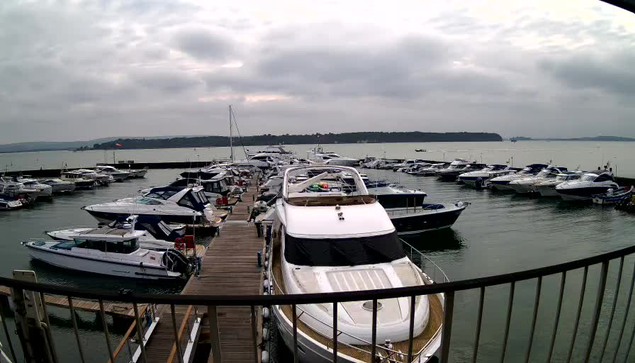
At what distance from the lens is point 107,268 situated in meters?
14.6

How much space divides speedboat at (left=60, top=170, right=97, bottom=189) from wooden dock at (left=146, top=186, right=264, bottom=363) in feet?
119

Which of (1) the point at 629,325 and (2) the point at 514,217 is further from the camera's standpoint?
(2) the point at 514,217

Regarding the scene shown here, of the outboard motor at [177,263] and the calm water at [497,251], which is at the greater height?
the outboard motor at [177,263]

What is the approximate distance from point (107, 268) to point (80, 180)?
126 ft

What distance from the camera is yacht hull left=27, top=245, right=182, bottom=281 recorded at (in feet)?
47.0

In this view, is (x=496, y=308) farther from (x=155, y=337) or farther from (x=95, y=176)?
(x=95, y=176)

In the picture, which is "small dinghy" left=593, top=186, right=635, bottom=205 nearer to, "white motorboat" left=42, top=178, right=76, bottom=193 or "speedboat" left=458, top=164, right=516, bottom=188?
"speedboat" left=458, top=164, right=516, bottom=188

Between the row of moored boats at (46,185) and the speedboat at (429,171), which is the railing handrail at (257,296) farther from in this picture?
the speedboat at (429,171)

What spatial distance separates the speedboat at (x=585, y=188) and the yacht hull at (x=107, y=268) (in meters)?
33.8

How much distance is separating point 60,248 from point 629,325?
20651 millimetres

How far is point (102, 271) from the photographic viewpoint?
14.7 metres

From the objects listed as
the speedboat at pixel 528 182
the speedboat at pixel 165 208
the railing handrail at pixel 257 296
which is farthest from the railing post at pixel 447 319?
the speedboat at pixel 528 182

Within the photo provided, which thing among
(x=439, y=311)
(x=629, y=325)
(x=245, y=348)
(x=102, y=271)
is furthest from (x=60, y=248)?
(x=629, y=325)

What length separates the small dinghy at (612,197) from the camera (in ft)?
98.4
